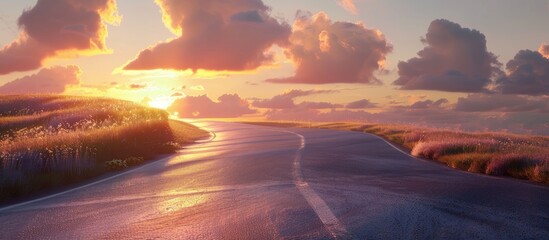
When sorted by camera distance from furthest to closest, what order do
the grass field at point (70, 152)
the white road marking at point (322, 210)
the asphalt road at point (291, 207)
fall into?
the grass field at point (70, 152)
the asphalt road at point (291, 207)
the white road marking at point (322, 210)

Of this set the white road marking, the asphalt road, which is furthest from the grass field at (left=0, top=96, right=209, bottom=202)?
the white road marking

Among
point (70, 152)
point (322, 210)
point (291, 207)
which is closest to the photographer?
point (322, 210)

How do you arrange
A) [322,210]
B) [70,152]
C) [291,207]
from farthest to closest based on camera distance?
1. [70,152]
2. [291,207]
3. [322,210]

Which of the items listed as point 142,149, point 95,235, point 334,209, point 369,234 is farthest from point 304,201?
point 142,149

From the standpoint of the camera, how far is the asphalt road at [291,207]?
6410 millimetres

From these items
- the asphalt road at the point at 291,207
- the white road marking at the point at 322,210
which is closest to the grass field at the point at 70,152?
the asphalt road at the point at 291,207

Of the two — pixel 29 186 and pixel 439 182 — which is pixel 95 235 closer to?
pixel 29 186

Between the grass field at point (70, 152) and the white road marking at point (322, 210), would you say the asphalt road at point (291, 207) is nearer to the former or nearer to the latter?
the white road marking at point (322, 210)

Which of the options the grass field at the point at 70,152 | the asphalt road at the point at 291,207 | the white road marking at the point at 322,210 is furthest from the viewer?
the grass field at the point at 70,152

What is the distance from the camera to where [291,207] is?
25.5ft

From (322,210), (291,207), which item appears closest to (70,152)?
(291,207)

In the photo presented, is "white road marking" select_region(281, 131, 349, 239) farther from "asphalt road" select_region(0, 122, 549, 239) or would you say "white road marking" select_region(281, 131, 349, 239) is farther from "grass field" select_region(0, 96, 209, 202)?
"grass field" select_region(0, 96, 209, 202)

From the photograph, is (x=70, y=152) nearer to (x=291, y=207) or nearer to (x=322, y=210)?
(x=291, y=207)

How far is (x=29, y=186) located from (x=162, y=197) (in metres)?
4.15
